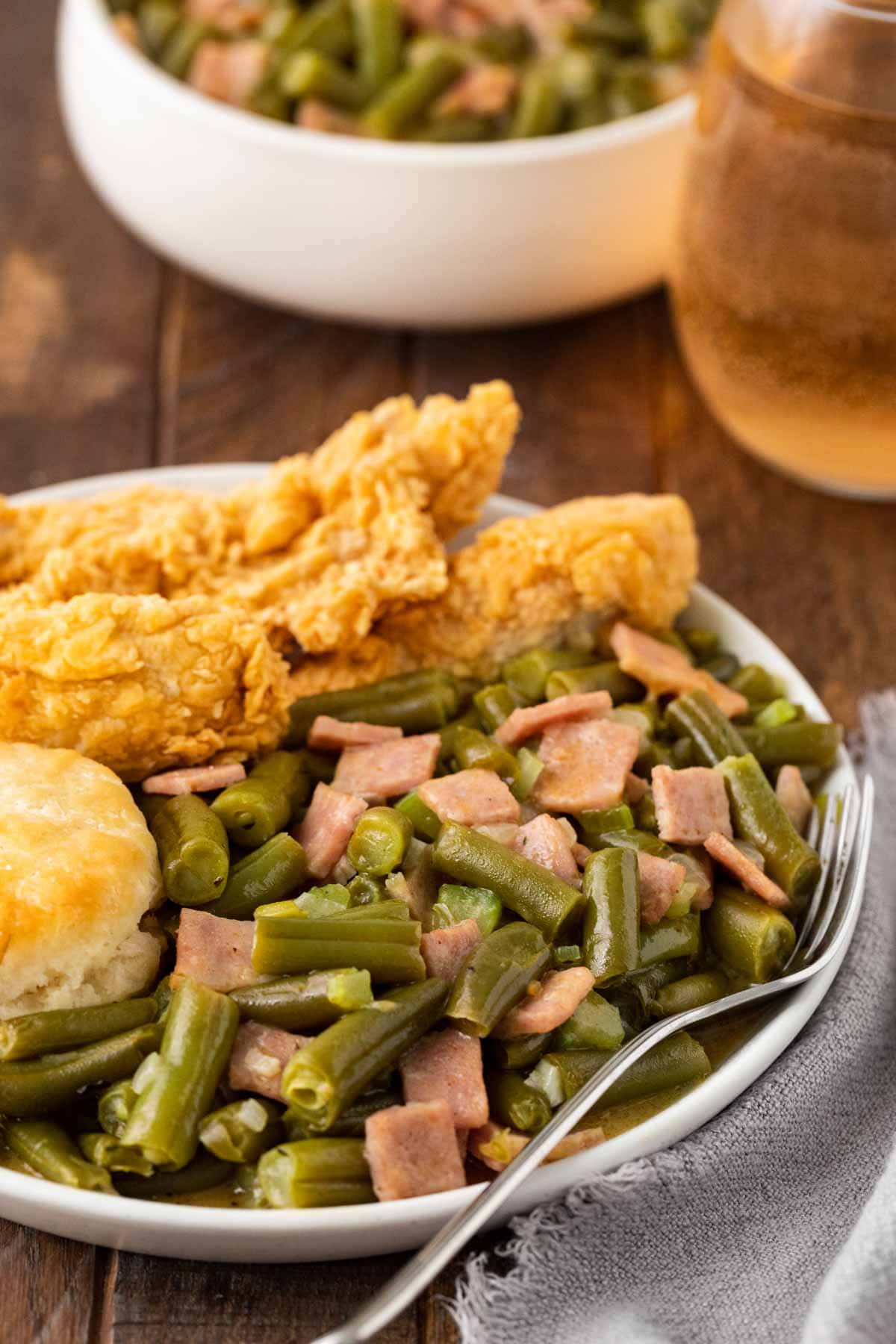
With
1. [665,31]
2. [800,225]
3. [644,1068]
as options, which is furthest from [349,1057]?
[665,31]

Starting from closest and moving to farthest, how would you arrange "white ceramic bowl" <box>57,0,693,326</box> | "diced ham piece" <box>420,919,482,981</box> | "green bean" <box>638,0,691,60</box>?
1. "diced ham piece" <box>420,919,482,981</box>
2. "white ceramic bowl" <box>57,0,693,326</box>
3. "green bean" <box>638,0,691,60</box>

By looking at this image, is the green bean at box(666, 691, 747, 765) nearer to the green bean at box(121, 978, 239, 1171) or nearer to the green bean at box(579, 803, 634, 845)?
the green bean at box(579, 803, 634, 845)

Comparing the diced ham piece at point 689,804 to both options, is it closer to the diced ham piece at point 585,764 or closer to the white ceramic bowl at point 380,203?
the diced ham piece at point 585,764

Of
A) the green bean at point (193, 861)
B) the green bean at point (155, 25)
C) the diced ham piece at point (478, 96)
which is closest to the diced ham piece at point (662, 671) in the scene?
the green bean at point (193, 861)

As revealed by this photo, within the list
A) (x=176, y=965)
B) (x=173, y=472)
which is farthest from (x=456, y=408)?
(x=176, y=965)

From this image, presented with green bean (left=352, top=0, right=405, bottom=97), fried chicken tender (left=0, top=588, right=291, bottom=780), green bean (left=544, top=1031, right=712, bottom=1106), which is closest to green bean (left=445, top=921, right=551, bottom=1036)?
green bean (left=544, top=1031, right=712, bottom=1106)

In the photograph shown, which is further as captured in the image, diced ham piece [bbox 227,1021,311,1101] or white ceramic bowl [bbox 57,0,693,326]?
white ceramic bowl [bbox 57,0,693,326]
